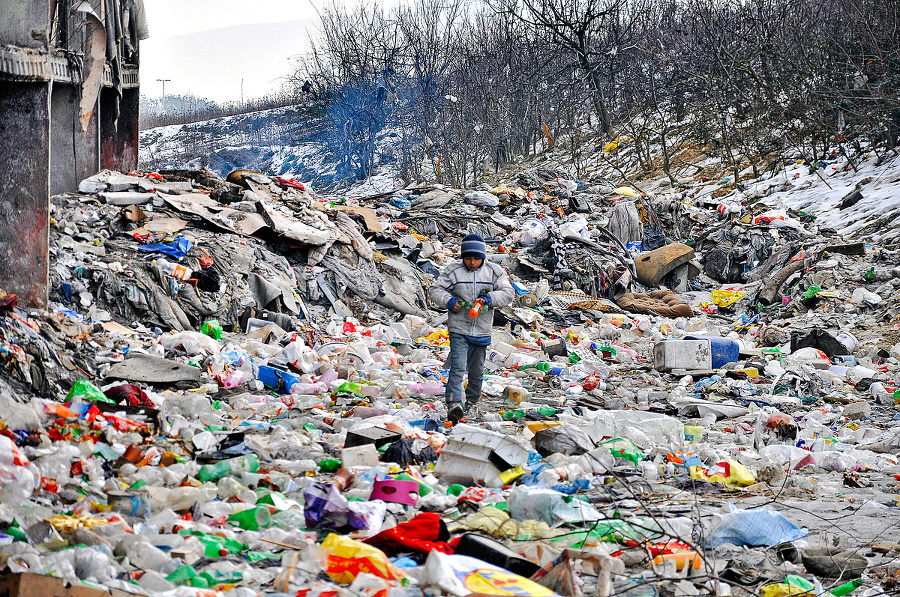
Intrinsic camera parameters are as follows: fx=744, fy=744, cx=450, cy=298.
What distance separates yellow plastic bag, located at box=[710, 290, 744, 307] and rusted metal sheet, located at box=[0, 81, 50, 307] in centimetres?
905

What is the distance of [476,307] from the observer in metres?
5.19

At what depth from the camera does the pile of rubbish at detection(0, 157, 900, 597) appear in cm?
265

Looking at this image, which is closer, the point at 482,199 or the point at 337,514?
the point at 337,514

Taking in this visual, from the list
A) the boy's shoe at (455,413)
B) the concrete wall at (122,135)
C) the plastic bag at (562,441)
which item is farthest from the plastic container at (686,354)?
the concrete wall at (122,135)

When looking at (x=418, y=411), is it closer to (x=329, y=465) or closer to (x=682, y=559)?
(x=329, y=465)

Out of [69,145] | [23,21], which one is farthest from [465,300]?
[69,145]

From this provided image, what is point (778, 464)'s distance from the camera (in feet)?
13.8

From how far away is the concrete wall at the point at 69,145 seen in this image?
751 centimetres

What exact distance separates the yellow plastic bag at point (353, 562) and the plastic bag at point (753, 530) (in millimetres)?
1483

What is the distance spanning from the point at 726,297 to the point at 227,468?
9.46 metres

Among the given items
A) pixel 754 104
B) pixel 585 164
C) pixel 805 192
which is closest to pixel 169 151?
pixel 585 164

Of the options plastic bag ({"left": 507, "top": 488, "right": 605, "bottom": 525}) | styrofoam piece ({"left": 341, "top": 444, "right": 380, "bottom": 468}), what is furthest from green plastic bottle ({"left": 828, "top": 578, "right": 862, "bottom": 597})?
styrofoam piece ({"left": 341, "top": 444, "right": 380, "bottom": 468})

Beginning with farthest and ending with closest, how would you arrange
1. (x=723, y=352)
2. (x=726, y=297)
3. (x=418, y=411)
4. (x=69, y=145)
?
(x=726, y=297) < (x=69, y=145) < (x=723, y=352) < (x=418, y=411)

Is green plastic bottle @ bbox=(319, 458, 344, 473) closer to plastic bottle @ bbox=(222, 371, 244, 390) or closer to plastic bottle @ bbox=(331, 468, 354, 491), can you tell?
plastic bottle @ bbox=(331, 468, 354, 491)
